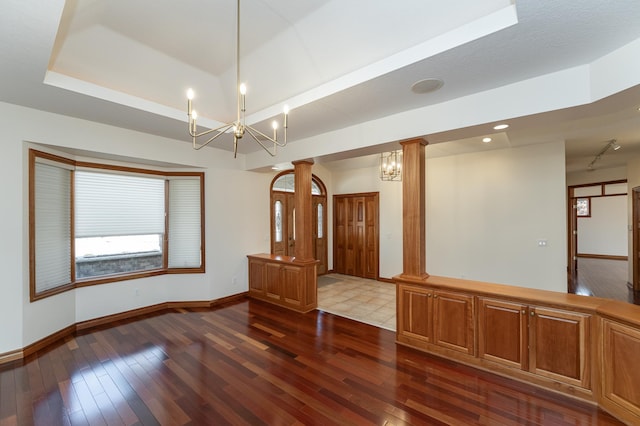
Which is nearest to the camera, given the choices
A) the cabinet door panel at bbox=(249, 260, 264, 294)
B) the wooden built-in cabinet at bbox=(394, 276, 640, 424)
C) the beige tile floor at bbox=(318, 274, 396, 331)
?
the wooden built-in cabinet at bbox=(394, 276, 640, 424)

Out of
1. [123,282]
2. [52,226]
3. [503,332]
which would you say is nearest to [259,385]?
[503,332]

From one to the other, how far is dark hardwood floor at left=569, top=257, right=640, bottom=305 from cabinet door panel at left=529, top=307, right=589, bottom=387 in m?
4.18

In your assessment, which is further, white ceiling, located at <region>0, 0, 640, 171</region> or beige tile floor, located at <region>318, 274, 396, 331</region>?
beige tile floor, located at <region>318, 274, 396, 331</region>

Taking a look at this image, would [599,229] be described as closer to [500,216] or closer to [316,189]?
[500,216]

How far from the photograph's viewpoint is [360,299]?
517 centimetres

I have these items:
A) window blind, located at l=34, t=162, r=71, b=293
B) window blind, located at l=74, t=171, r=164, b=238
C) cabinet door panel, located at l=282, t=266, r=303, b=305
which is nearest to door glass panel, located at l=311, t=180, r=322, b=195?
cabinet door panel, located at l=282, t=266, r=303, b=305

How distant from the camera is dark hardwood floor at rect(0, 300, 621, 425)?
2.11 metres

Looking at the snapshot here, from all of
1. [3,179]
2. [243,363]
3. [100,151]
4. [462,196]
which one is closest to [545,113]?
[462,196]

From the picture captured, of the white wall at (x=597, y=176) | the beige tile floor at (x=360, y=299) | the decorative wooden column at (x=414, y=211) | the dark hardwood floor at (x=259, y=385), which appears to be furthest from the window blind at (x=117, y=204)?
the white wall at (x=597, y=176)

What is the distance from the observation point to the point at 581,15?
5.65 feet

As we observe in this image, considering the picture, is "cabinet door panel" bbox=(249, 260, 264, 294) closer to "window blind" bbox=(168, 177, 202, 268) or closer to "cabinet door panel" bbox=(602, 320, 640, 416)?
"window blind" bbox=(168, 177, 202, 268)

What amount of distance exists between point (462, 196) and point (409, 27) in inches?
161

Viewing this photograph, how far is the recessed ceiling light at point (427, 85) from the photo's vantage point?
253cm

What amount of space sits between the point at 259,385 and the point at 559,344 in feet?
9.08
